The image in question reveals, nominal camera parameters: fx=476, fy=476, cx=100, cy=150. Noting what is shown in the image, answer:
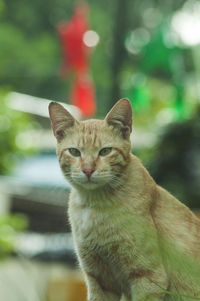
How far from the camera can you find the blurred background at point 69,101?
2.30 meters

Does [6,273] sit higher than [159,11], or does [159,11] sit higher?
[159,11]

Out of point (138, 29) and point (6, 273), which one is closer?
point (6, 273)

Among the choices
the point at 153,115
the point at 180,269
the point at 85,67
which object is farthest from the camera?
the point at 153,115

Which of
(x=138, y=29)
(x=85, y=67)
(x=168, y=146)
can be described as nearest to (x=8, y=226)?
(x=168, y=146)

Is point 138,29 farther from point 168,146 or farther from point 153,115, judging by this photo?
point 168,146

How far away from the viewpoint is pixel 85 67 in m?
3.56

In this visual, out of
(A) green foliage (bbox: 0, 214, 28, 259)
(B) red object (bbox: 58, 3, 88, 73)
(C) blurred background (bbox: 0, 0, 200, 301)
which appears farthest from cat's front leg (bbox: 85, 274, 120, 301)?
(B) red object (bbox: 58, 3, 88, 73)

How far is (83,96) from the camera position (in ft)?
10.8

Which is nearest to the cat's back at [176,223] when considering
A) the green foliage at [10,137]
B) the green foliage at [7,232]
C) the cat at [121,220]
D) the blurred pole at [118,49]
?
the cat at [121,220]

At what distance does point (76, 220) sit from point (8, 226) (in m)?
1.66

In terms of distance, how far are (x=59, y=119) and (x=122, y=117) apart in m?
0.11

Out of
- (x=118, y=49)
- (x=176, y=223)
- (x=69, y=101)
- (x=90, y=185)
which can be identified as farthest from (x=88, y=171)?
(x=69, y=101)

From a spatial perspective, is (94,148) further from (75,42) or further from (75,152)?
(75,42)

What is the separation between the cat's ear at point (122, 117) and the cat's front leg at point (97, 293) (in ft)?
0.73
